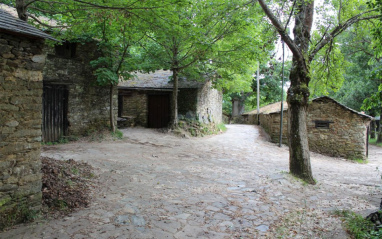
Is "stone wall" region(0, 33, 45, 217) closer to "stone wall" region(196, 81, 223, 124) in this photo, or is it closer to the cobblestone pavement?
the cobblestone pavement

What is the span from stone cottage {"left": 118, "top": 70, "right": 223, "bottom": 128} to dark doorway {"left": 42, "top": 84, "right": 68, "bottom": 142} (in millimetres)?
5139

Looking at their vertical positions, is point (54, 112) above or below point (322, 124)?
above

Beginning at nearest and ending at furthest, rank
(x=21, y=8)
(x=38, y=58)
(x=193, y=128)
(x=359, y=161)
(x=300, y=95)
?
(x=38, y=58) < (x=21, y=8) < (x=300, y=95) < (x=359, y=161) < (x=193, y=128)

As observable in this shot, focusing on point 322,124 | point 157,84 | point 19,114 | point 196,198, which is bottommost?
point 196,198

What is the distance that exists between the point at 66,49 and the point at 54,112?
9.30ft

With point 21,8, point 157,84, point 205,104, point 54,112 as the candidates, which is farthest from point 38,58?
point 205,104

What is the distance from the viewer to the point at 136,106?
53.7 ft

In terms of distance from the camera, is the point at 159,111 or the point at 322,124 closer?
the point at 322,124

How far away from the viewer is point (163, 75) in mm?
17453

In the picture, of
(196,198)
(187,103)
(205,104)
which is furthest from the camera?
(205,104)

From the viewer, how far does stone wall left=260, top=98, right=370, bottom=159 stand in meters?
13.2

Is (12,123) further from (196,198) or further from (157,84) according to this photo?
(157,84)

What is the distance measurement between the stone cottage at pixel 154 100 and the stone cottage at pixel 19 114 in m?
11.1

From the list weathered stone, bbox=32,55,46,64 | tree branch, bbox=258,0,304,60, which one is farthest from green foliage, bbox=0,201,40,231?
tree branch, bbox=258,0,304,60
